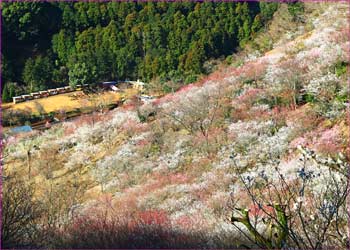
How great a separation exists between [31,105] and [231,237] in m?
29.3

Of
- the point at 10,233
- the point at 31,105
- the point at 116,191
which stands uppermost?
the point at 10,233

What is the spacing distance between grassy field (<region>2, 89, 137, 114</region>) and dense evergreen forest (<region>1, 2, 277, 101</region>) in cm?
214

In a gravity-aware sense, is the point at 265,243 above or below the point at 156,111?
above

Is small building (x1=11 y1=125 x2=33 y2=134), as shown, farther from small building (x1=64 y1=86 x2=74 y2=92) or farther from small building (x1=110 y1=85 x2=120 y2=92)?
small building (x1=64 y1=86 x2=74 y2=92)

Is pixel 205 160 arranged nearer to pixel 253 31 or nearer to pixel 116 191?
pixel 116 191

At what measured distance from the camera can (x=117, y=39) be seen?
40.1m

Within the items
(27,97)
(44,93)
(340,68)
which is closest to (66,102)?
(27,97)

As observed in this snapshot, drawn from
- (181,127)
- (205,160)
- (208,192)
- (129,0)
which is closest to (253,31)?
(129,0)

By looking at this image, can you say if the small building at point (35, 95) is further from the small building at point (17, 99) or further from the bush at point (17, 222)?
the bush at point (17, 222)

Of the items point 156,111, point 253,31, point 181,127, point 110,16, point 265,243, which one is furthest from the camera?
point 110,16

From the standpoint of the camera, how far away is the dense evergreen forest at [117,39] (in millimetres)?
36500

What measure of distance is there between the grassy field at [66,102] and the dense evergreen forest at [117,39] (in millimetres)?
2140

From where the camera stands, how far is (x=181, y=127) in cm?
1841

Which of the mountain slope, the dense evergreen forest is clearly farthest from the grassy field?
the mountain slope
